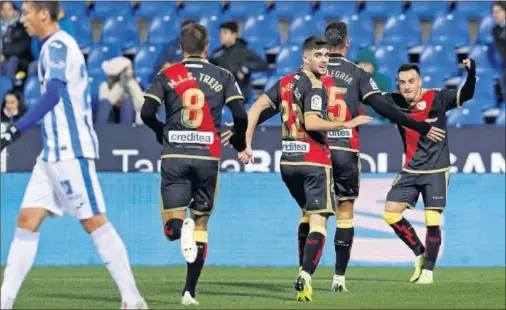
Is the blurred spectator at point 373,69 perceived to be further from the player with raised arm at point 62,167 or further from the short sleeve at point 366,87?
the player with raised arm at point 62,167

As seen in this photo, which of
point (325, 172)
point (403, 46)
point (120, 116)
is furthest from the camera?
point (403, 46)

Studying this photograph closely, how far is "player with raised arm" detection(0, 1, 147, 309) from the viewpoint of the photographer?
8.07 meters

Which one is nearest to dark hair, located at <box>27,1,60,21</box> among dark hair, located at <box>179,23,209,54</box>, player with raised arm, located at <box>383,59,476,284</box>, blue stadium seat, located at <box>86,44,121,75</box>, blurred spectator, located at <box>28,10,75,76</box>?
dark hair, located at <box>179,23,209,54</box>

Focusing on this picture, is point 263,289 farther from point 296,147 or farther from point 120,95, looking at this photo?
point 120,95

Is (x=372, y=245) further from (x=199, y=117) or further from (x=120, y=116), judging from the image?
(x=199, y=117)

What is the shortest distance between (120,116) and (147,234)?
209 centimetres

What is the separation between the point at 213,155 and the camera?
373 inches

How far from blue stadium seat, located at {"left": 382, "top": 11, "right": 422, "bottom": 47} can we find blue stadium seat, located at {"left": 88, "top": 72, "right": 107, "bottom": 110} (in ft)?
13.2

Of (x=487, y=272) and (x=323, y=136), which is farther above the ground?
(x=323, y=136)

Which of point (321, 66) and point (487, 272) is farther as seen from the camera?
point (487, 272)

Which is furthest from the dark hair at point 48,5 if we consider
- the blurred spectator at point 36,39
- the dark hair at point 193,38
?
the blurred spectator at point 36,39

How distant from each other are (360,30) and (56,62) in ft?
35.5

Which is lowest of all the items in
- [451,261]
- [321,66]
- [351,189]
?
[451,261]

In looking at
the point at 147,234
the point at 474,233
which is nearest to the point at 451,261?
the point at 474,233
